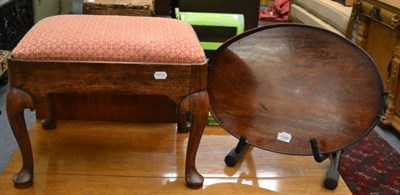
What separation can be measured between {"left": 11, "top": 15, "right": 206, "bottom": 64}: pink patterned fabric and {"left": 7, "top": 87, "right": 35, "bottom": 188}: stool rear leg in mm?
97

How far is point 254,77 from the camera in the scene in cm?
133

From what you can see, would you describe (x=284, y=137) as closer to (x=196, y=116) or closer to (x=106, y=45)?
(x=196, y=116)

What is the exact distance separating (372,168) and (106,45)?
117 cm

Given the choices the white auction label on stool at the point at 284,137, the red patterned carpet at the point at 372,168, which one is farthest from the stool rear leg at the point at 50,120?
the red patterned carpet at the point at 372,168

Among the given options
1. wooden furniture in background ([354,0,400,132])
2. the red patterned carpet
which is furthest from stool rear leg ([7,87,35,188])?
wooden furniture in background ([354,0,400,132])

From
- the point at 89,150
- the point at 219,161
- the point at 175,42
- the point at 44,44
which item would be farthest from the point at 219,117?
the point at 44,44

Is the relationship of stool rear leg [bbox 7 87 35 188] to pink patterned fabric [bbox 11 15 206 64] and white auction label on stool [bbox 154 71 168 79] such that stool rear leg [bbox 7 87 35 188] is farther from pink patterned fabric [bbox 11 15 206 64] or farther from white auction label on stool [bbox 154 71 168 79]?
white auction label on stool [bbox 154 71 168 79]

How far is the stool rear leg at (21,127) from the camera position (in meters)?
1.08

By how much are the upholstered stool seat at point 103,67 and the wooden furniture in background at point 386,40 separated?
1.13 meters

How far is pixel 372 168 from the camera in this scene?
5.66 feet

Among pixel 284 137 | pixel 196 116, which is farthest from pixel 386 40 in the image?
pixel 196 116

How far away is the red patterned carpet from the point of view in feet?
5.19

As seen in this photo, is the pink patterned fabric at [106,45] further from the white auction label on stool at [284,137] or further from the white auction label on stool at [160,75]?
the white auction label on stool at [284,137]

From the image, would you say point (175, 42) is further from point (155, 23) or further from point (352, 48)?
point (352, 48)
